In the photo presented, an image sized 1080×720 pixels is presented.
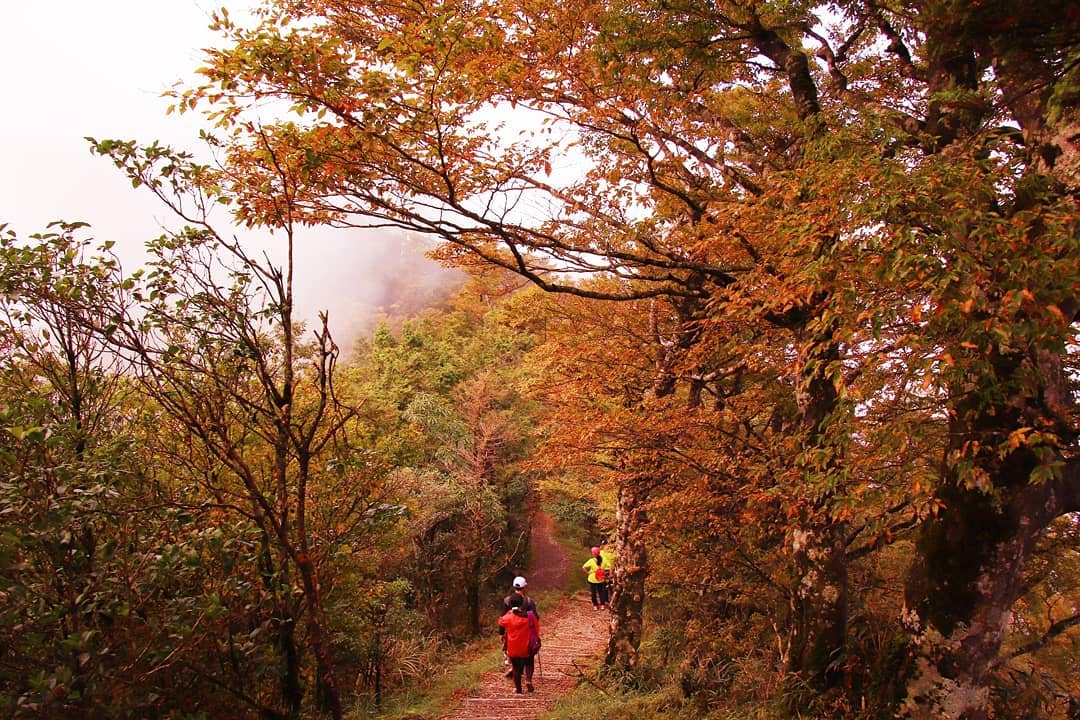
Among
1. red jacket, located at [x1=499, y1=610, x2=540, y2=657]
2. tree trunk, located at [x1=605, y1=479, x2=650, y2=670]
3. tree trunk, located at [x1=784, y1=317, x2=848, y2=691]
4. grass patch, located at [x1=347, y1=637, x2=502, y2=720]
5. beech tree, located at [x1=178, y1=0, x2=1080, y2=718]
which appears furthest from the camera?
tree trunk, located at [x1=605, y1=479, x2=650, y2=670]

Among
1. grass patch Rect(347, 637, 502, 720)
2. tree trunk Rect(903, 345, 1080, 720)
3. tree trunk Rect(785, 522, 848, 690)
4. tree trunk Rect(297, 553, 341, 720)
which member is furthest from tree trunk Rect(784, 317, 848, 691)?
grass patch Rect(347, 637, 502, 720)

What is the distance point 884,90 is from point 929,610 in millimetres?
5261

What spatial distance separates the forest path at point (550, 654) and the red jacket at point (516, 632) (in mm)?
631

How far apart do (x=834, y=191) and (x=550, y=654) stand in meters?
11.5

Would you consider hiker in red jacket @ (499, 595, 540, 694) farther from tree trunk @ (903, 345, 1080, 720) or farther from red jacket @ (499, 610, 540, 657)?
tree trunk @ (903, 345, 1080, 720)

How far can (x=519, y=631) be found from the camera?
26.1ft

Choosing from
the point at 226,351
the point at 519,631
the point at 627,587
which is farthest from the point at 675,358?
the point at 226,351

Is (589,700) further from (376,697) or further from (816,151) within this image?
(816,151)

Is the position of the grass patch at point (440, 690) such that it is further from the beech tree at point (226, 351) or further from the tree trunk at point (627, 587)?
the beech tree at point (226, 351)

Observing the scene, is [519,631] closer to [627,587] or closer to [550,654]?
[627,587]

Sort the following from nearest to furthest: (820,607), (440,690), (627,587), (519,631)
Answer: (820,607) → (519,631) → (627,587) → (440,690)

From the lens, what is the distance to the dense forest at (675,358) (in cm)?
309

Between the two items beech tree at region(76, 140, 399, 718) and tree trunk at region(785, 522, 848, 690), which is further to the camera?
tree trunk at region(785, 522, 848, 690)

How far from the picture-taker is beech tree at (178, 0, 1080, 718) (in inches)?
114
